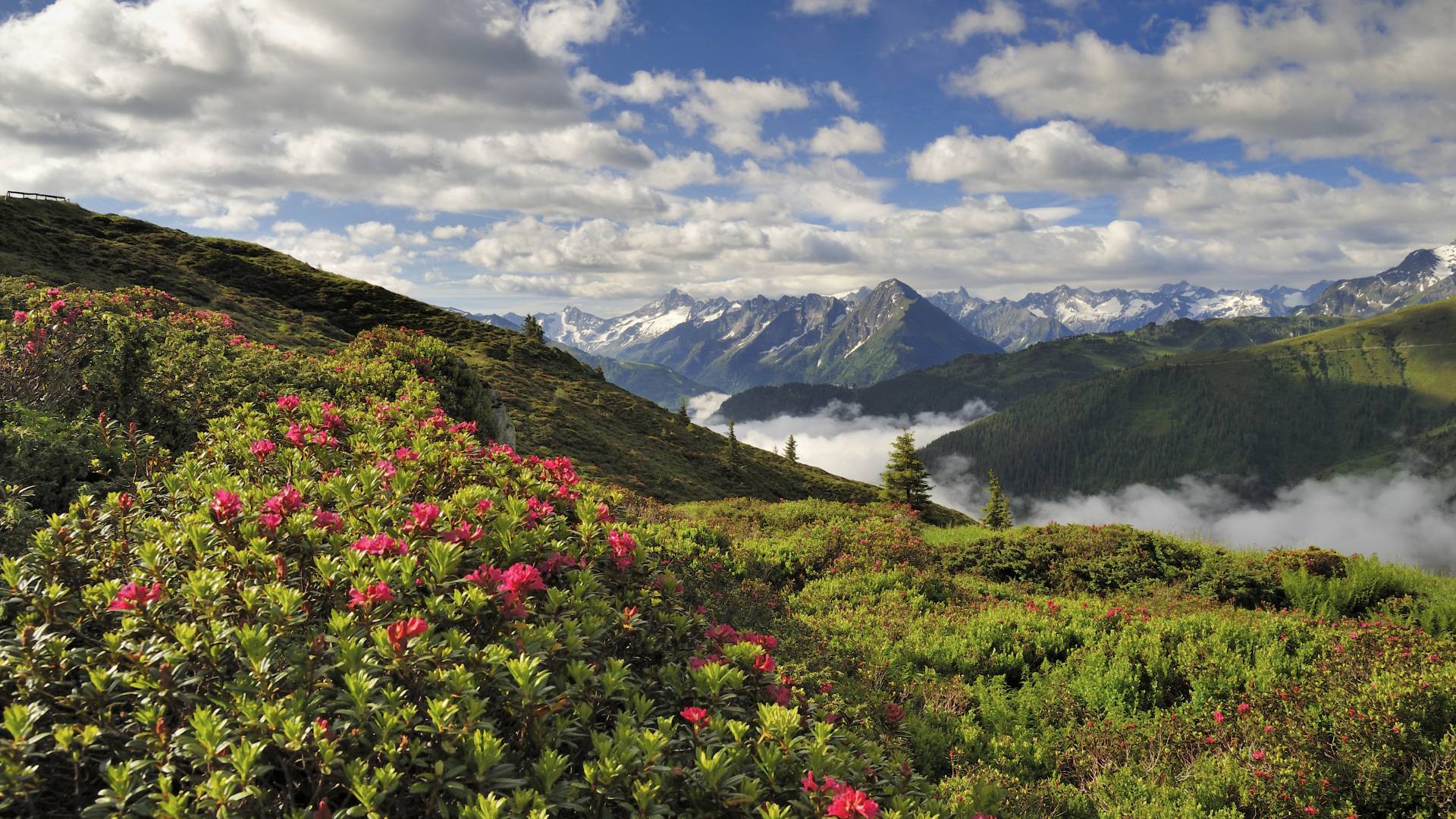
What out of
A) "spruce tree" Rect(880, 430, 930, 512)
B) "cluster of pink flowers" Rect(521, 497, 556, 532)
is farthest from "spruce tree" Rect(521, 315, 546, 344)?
"cluster of pink flowers" Rect(521, 497, 556, 532)

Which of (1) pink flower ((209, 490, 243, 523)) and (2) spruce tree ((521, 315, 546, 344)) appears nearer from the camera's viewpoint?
(1) pink flower ((209, 490, 243, 523))

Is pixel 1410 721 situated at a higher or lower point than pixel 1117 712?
higher

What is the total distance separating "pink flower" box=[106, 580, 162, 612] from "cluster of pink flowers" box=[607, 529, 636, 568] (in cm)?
317

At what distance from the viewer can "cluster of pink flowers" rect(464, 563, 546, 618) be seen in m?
4.33

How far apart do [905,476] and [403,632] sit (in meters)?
59.4

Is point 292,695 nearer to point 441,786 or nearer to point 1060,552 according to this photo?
point 441,786

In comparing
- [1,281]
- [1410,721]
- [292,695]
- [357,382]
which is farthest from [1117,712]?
[1,281]

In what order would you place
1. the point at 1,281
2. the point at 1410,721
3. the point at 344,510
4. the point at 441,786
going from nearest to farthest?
the point at 441,786
the point at 344,510
the point at 1410,721
the point at 1,281

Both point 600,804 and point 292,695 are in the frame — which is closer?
point 292,695

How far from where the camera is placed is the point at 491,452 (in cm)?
757

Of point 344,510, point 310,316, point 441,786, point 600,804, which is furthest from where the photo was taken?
point 310,316

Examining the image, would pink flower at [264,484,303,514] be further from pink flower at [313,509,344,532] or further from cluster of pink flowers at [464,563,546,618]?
cluster of pink flowers at [464,563,546,618]

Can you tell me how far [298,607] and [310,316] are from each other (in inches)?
2349

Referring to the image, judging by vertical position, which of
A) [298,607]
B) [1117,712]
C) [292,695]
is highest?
[298,607]
